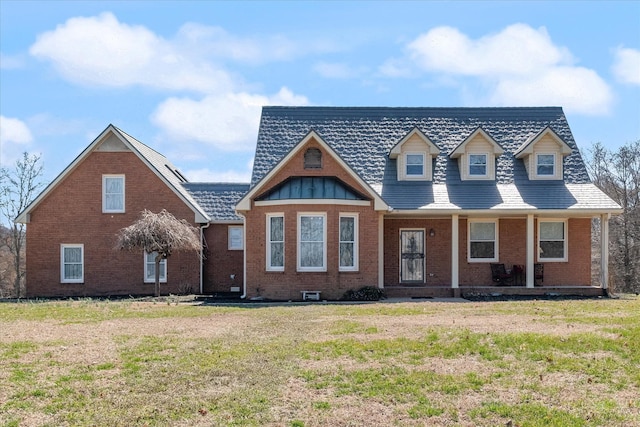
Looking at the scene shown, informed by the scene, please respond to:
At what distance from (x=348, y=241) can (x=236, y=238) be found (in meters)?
6.87

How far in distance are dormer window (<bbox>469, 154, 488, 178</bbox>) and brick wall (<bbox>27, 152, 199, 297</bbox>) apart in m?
12.1

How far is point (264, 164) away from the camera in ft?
82.5

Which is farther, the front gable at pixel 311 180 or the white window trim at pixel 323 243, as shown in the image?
the front gable at pixel 311 180

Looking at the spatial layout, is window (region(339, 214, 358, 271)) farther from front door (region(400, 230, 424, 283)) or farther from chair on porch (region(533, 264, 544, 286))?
chair on porch (region(533, 264, 544, 286))

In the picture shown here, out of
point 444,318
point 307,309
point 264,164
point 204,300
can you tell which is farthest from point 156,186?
point 444,318

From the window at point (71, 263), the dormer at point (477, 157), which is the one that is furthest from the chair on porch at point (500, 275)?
the window at point (71, 263)

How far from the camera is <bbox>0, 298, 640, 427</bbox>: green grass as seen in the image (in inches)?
281

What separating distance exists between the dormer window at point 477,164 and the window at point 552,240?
124 inches

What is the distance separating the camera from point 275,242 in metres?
21.6

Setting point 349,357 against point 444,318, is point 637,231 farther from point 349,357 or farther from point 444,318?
point 349,357

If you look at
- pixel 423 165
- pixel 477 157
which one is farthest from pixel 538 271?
pixel 423 165

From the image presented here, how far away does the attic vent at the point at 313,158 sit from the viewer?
2225cm

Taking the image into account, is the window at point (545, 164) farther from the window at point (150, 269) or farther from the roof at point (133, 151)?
the window at point (150, 269)

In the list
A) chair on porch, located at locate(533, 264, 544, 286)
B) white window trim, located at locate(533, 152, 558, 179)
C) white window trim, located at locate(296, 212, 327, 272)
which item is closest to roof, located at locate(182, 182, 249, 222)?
white window trim, located at locate(296, 212, 327, 272)
